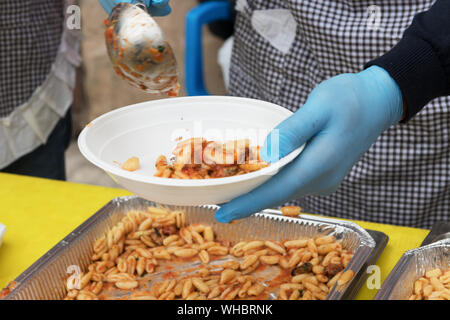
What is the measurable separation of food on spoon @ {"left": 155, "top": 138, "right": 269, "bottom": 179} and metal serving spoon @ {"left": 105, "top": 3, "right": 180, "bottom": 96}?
0.42 feet

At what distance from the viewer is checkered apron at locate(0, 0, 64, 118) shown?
1.61 m

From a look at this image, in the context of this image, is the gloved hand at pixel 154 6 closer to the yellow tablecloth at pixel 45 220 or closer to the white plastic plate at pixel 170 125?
the white plastic plate at pixel 170 125

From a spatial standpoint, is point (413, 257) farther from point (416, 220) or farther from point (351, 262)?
point (416, 220)

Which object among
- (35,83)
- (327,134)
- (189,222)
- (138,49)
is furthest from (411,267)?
(35,83)

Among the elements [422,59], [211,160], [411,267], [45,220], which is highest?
[422,59]

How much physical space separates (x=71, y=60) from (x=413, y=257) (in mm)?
1349

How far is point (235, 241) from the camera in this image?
1.20 m

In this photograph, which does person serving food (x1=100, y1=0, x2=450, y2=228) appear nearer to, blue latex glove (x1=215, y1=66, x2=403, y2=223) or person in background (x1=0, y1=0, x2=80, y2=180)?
blue latex glove (x1=215, y1=66, x2=403, y2=223)

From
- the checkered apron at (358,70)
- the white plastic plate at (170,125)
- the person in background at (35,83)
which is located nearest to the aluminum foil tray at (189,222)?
the white plastic plate at (170,125)

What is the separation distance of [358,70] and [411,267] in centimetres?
60

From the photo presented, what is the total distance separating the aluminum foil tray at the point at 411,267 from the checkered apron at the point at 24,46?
4.17 ft

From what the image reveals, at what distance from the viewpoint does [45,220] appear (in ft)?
4.12

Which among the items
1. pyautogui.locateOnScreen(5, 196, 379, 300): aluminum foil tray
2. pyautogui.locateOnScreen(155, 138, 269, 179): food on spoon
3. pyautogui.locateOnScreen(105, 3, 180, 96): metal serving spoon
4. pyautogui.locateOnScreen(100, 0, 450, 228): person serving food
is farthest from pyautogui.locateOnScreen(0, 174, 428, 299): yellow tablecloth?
pyautogui.locateOnScreen(105, 3, 180, 96): metal serving spoon

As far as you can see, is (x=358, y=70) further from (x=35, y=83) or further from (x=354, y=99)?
(x=35, y=83)
